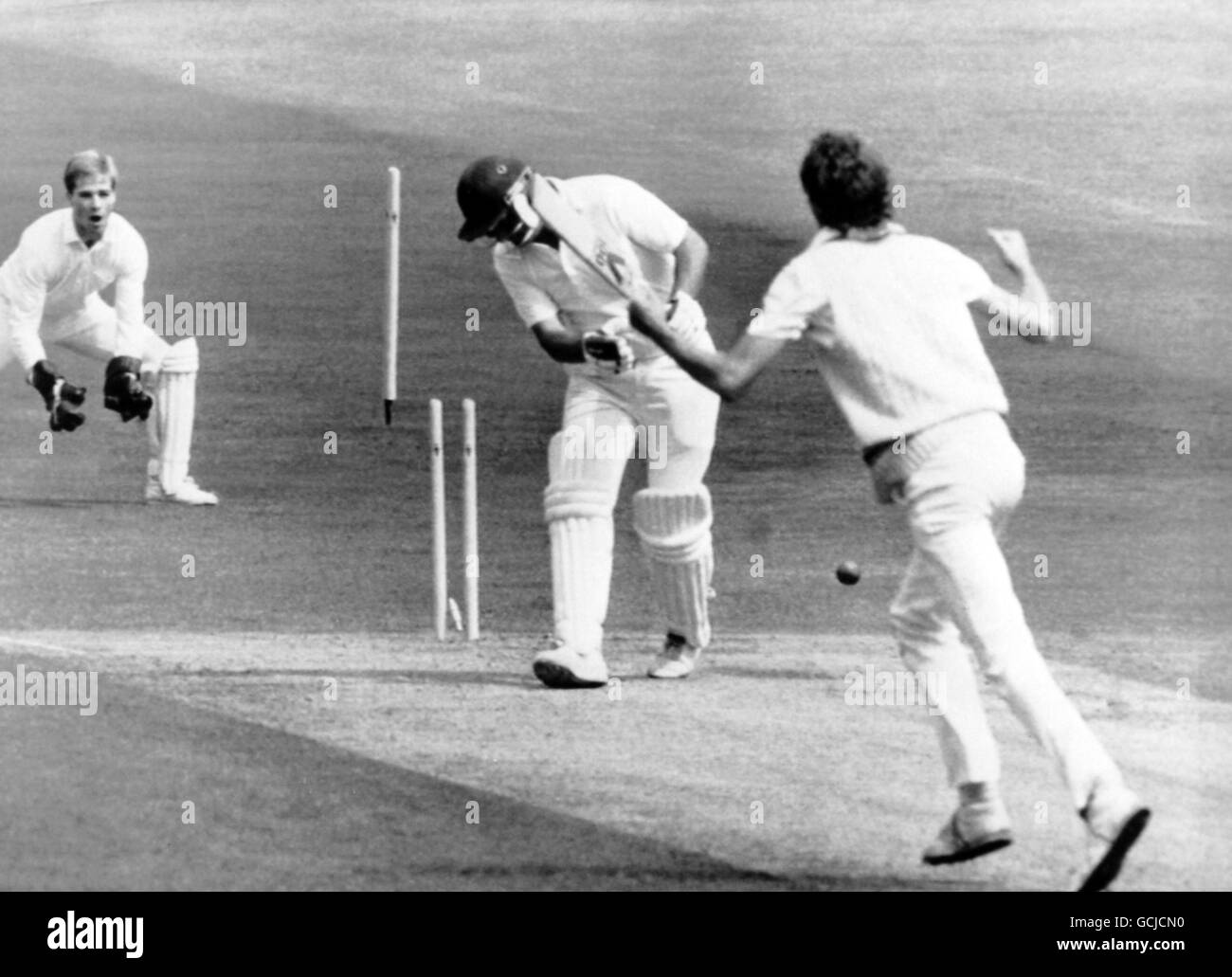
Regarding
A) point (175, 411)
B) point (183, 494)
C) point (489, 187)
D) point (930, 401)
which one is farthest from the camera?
point (183, 494)

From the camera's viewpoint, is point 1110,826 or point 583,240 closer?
point 1110,826

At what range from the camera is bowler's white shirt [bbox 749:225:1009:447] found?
6234mm

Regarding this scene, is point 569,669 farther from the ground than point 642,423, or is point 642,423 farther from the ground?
point 642,423

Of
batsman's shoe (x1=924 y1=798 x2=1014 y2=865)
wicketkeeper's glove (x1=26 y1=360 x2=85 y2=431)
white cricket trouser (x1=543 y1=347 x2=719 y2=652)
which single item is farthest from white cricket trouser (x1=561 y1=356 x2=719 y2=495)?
wicketkeeper's glove (x1=26 y1=360 x2=85 y2=431)

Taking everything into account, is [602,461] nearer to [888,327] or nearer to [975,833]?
[888,327]

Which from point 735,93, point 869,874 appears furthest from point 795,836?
point 735,93

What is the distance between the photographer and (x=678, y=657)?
347 inches

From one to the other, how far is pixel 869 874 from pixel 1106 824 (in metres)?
0.82

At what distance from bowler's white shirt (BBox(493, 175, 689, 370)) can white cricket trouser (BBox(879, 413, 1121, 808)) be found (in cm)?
221

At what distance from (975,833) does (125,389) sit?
5.51 metres

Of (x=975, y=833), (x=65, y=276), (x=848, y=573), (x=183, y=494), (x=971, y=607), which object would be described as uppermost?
(x=65, y=276)

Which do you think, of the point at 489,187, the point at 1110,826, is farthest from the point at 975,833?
the point at 489,187

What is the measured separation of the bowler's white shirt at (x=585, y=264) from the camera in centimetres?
836
